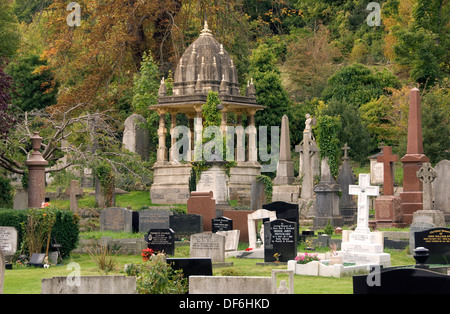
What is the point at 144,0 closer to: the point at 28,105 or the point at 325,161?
the point at 28,105

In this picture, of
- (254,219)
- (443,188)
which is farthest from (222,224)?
(443,188)

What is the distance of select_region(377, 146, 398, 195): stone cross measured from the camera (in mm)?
28812

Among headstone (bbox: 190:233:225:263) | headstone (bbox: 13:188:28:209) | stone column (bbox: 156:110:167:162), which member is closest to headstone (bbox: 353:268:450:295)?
headstone (bbox: 190:233:225:263)

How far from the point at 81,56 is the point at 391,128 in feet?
56.0

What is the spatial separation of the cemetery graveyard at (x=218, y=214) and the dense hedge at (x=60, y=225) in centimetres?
4

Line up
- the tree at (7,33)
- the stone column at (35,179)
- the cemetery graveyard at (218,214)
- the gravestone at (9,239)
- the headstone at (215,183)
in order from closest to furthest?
1. the cemetery graveyard at (218,214)
2. the gravestone at (9,239)
3. the stone column at (35,179)
4. the headstone at (215,183)
5. the tree at (7,33)

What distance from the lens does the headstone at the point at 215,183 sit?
33.3 metres

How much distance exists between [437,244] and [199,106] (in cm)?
2052

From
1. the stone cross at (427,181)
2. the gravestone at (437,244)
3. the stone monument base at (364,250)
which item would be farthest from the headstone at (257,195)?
the gravestone at (437,244)

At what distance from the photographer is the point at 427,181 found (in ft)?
87.2

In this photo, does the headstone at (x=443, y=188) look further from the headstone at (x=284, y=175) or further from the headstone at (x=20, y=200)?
the headstone at (x=20, y=200)

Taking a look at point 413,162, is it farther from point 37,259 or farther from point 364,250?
point 37,259
